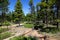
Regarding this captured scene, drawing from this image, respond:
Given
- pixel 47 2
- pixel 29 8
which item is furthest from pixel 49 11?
pixel 29 8

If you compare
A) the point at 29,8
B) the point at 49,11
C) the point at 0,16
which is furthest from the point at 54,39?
the point at 29,8

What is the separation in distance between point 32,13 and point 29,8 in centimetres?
317

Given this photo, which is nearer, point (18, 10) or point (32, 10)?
point (18, 10)

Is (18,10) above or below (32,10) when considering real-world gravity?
above

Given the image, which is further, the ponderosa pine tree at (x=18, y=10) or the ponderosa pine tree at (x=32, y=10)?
the ponderosa pine tree at (x=32, y=10)

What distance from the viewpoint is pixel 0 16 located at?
162 ft

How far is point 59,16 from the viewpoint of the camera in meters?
29.5

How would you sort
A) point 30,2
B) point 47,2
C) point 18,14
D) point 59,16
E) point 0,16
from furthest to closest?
point 30,2 < point 18,14 < point 0,16 < point 47,2 < point 59,16

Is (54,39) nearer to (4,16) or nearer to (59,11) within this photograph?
(59,11)

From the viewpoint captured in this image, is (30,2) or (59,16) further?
(30,2)

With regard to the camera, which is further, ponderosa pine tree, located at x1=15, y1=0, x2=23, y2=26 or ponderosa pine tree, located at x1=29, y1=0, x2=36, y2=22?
ponderosa pine tree, located at x1=29, y1=0, x2=36, y2=22

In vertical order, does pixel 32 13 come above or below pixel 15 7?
below

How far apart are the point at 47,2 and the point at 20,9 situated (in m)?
19.9

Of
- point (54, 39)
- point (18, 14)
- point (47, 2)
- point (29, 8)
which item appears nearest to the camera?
point (54, 39)
